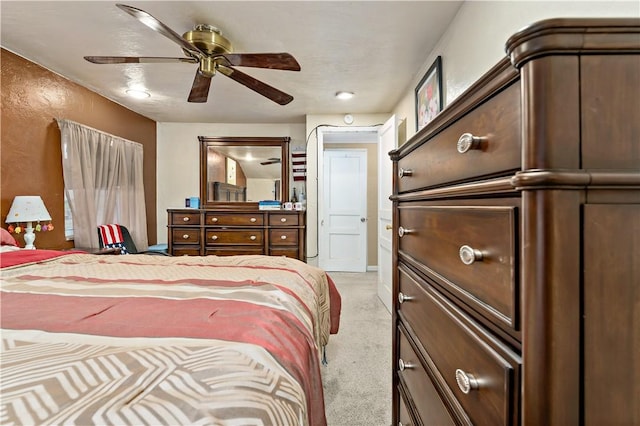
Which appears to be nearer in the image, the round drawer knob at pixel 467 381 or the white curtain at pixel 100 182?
the round drawer knob at pixel 467 381

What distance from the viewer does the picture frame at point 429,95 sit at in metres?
2.12

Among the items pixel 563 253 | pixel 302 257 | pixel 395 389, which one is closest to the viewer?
pixel 563 253

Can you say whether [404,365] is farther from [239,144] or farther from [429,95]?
[239,144]

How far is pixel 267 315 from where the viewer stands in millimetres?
903

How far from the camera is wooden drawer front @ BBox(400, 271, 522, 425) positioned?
486mm

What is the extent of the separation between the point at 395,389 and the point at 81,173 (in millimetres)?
3453

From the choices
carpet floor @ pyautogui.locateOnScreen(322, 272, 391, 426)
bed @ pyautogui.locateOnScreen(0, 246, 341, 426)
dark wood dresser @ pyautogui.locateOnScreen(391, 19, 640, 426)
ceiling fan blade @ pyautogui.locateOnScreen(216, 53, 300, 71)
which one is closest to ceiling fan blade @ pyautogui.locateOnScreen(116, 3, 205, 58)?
ceiling fan blade @ pyautogui.locateOnScreen(216, 53, 300, 71)

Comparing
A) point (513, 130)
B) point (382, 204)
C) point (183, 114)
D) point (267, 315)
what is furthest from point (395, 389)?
point (183, 114)

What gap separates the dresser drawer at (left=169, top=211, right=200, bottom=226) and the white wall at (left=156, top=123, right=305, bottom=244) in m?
0.62

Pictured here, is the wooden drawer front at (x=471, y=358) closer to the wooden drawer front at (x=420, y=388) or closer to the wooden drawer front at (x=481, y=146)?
the wooden drawer front at (x=420, y=388)

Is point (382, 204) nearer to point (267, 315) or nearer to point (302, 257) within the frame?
point (302, 257)

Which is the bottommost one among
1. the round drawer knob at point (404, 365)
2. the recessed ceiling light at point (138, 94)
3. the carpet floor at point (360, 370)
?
the carpet floor at point (360, 370)

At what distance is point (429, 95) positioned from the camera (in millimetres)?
2324

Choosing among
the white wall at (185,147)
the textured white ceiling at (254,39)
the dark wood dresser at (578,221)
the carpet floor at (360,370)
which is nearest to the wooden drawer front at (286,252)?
A: the carpet floor at (360,370)
